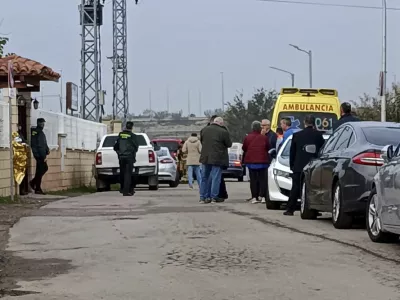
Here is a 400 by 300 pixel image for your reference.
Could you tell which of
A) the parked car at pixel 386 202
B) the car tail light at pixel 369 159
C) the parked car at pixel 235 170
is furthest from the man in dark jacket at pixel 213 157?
the parked car at pixel 235 170

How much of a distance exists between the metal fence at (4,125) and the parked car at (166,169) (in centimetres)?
1053

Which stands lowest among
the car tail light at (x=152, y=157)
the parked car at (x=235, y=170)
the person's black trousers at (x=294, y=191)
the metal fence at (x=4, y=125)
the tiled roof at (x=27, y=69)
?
the parked car at (x=235, y=170)

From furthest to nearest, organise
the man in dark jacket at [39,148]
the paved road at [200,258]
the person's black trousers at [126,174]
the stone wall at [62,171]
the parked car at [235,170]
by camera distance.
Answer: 1. the parked car at [235,170]
2. the man in dark jacket at [39,148]
3. the person's black trousers at [126,174]
4. the stone wall at [62,171]
5. the paved road at [200,258]

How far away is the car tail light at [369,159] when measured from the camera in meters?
12.1

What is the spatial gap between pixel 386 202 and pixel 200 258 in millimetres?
2370

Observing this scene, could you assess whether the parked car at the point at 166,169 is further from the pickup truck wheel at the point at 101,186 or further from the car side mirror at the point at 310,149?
the car side mirror at the point at 310,149

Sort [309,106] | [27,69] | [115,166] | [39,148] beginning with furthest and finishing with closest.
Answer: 1. [309,106]
2. [115,166]
3. [39,148]
4. [27,69]

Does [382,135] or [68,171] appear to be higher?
[382,135]

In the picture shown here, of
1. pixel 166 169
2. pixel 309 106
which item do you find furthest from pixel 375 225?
pixel 166 169

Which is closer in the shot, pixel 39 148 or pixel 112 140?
pixel 39 148

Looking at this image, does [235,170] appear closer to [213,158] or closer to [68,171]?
[68,171]

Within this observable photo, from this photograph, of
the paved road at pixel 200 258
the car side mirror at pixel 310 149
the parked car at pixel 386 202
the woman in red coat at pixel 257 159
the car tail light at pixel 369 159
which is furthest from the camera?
the woman in red coat at pixel 257 159

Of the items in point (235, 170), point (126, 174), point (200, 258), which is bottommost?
point (235, 170)

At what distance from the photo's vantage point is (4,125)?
20.2m
